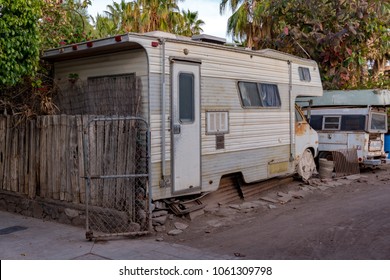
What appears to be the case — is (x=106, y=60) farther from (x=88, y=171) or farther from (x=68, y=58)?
(x=88, y=171)

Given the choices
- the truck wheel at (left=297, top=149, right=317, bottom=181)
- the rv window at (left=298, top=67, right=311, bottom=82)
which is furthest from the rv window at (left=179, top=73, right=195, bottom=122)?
the truck wheel at (left=297, top=149, right=317, bottom=181)

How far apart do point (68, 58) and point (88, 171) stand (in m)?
2.72

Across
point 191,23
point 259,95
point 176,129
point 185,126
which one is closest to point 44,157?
point 176,129

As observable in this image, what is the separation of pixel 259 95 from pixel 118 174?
3.71 meters

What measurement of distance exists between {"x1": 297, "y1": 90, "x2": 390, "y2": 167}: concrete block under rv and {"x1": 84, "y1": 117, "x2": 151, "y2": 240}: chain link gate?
23.8 ft

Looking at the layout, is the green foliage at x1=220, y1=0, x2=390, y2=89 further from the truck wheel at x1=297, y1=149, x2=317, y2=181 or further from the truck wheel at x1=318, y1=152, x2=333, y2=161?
the truck wheel at x1=297, y1=149, x2=317, y2=181

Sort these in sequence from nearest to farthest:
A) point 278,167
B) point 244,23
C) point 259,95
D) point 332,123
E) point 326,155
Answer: point 259,95 < point 278,167 < point 332,123 < point 326,155 < point 244,23

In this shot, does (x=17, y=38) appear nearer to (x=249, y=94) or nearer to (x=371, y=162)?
(x=249, y=94)

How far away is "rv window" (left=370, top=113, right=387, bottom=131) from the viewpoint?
13.4 meters

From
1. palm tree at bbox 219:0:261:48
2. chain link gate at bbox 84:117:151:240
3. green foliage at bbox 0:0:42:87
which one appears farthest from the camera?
palm tree at bbox 219:0:261:48

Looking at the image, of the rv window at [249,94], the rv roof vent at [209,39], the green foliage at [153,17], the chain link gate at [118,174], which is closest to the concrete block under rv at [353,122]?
the rv window at [249,94]

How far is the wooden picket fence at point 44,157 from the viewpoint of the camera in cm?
746

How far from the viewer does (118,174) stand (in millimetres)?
7047

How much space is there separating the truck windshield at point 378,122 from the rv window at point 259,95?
15.5 feet
